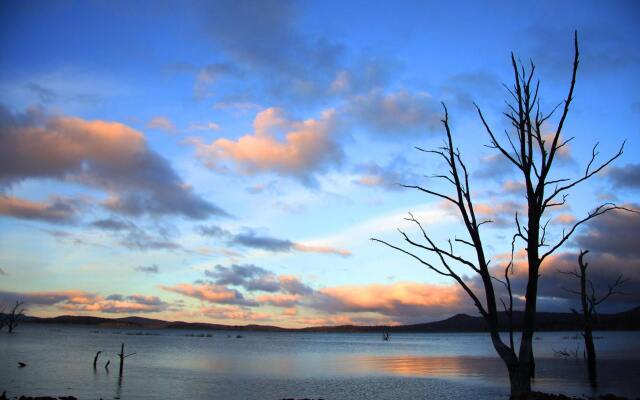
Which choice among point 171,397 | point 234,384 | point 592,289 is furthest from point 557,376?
point 171,397

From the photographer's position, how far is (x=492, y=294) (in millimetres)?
10602

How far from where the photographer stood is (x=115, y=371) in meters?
44.6

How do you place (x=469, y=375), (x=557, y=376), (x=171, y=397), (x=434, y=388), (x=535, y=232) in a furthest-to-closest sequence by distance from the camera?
(x=469, y=375) → (x=557, y=376) → (x=434, y=388) → (x=171, y=397) → (x=535, y=232)

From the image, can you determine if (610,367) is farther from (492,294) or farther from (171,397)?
(492,294)

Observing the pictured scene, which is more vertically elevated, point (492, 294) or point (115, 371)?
point (492, 294)

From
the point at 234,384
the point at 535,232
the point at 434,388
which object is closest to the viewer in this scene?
the point at 535,232

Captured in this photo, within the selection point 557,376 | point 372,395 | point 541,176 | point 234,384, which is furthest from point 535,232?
point 557,376

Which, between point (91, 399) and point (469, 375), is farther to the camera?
point (469, 375)

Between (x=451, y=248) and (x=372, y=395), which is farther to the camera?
(x=372, y=395)

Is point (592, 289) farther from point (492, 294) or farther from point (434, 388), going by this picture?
point (492, 294)

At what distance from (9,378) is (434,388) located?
29.5 meters

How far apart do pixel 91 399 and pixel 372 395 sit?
53.3 feet

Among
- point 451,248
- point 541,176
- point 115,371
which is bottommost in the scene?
point 115,371

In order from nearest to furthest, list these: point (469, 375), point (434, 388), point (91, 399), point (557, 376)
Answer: point (91, 399), point (434, 388), point (557, 376), point (469, 375)
